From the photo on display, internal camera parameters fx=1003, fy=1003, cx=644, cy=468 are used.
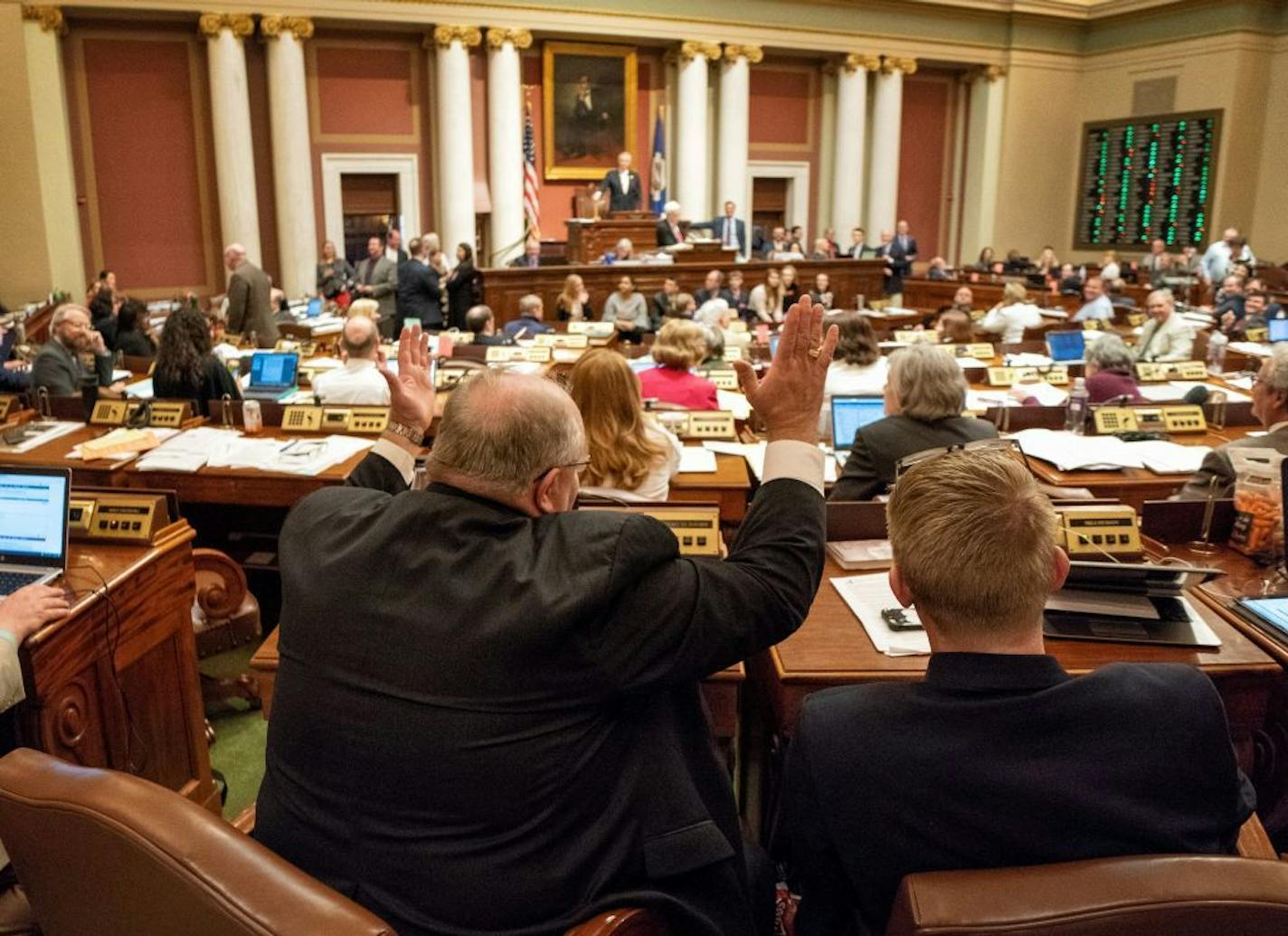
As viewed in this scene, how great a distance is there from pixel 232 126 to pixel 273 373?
8.06 m

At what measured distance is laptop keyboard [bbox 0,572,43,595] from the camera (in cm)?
221

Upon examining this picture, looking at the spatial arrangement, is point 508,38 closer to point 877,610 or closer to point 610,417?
point 610,417

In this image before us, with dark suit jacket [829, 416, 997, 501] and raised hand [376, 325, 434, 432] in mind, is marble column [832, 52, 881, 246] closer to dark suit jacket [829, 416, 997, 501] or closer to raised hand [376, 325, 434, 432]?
dark suit jacket [829, 416, 997, 501]

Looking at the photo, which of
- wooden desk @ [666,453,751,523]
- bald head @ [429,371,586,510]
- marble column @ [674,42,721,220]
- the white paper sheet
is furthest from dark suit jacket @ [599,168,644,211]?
bald head @ [429,371,586,510]

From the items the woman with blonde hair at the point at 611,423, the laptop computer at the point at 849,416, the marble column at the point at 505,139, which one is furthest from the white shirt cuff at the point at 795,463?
the marble column at the point at 505,139

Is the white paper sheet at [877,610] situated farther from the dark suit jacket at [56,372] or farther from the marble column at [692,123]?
the marble column at [692,123]

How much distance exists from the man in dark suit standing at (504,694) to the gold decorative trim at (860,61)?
48.8 ft

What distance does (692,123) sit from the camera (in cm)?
1391

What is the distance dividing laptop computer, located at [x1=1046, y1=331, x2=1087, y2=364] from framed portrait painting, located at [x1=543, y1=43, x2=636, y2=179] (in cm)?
896

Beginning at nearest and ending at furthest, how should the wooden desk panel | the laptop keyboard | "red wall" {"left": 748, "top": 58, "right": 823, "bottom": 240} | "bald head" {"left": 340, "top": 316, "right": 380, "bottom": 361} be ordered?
the laptop keyboard
"bald head" {"left": 340, "top": 316, "right": 380, "bottom": 361}
the wooden desk panel
"red wall" {"left": 748, "top": 58, "right": 823, "bottom": 240}

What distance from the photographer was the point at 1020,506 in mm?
1314

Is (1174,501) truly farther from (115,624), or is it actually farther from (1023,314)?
(1023,314)

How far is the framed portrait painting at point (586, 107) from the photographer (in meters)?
13.6

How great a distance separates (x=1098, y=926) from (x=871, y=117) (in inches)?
626
